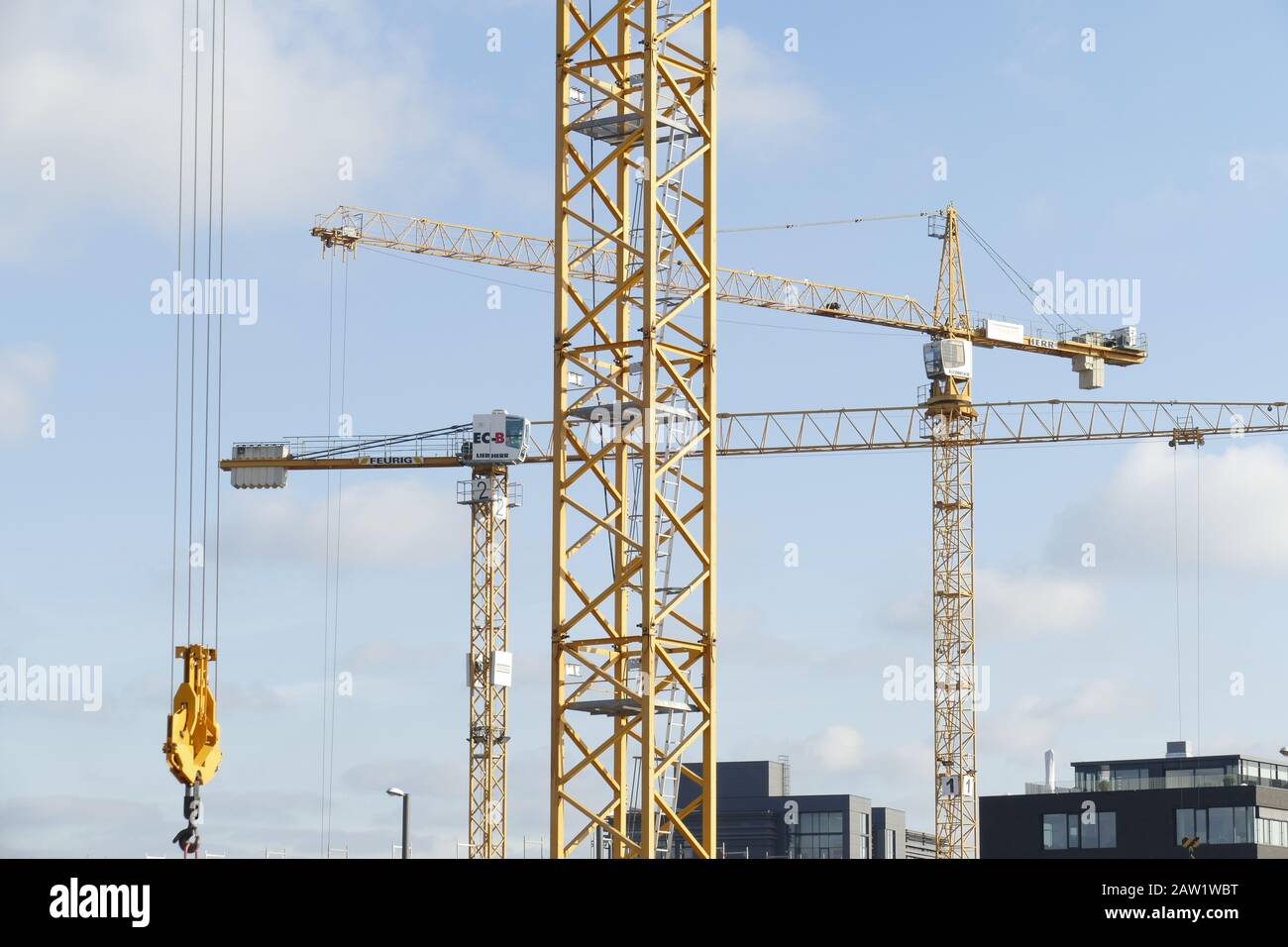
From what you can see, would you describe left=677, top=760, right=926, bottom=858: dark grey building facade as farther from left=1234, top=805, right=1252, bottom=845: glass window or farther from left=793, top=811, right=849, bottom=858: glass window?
left=1234, top=805, right=1252, bottom=845: glass window

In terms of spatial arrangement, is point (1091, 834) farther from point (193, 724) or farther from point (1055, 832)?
point (193, 724)

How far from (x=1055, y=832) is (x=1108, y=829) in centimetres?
249

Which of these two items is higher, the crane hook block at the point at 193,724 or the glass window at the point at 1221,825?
the crane hook block at the point at 193,724

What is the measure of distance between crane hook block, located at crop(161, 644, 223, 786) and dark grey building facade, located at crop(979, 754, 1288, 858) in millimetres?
56468

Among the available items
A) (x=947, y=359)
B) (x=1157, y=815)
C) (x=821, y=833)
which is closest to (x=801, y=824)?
(x=821, y=833)

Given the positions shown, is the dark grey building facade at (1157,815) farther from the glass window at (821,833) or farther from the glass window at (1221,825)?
the glass window at (821,833)

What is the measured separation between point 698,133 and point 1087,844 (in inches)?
2051

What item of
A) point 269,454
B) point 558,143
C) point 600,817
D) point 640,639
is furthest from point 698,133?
point 269,454

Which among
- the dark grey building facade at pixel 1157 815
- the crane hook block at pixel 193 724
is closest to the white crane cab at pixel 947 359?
the dark grey building facade at pixel 1157 815

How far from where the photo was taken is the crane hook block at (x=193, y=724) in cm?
2522

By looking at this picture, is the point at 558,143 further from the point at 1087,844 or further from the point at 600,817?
the point at 1087,844

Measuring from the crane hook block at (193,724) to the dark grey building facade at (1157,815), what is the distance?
56.5 metres

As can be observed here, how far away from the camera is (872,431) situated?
103500 mm

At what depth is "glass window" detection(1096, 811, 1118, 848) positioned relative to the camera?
262 feet
